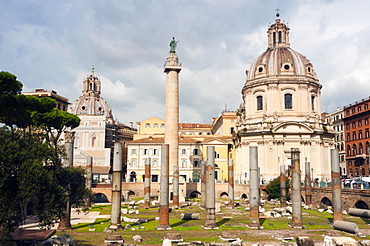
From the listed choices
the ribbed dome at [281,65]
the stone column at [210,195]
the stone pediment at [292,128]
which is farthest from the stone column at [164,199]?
the ribbed dome at [281,65]

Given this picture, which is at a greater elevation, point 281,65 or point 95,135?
point 281,65

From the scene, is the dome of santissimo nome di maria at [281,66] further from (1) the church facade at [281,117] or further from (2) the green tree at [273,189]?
(2) the green tree at [273,189]

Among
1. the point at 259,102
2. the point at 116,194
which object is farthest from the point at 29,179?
the point at 259,102

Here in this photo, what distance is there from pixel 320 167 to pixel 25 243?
46909 millimetres

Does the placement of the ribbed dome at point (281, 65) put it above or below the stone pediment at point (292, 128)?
above

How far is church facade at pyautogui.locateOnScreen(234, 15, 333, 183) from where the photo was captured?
55688 mm

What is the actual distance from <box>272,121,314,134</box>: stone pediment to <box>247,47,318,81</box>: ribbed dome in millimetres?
8454

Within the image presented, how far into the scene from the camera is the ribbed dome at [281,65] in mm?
58781

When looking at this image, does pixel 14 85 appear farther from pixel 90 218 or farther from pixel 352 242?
pixel 352 242

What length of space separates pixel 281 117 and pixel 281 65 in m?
8.64

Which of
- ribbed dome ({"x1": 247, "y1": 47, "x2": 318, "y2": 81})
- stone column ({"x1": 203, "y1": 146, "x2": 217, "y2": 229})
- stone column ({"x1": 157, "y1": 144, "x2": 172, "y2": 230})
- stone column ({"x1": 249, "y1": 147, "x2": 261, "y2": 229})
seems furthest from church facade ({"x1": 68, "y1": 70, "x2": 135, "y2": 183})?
stone column ({"x1": 249, "y1": 147, "x2": 261, "y2": 229})

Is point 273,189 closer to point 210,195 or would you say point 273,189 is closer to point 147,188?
point 147,188

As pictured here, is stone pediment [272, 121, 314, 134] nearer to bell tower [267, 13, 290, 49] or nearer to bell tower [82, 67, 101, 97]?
bell tower [267, 13, 290, 49]

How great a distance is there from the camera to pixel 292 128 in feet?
184
